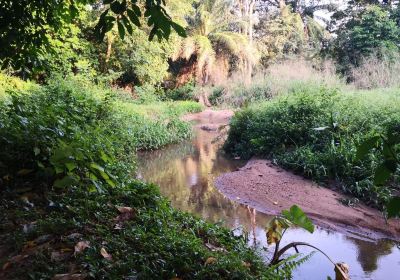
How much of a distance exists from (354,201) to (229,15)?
24.8 m

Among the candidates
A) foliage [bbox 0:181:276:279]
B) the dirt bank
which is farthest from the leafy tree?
foliage [bbox 0:181:276:279]

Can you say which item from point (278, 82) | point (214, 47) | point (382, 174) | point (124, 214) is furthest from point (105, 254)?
point (214, 47)

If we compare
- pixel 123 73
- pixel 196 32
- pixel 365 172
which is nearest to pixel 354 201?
pixel 365 172

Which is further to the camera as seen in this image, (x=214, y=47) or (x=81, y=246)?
(x=214, y=47)

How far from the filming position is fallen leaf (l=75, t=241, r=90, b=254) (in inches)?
121

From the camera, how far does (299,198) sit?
8828mm

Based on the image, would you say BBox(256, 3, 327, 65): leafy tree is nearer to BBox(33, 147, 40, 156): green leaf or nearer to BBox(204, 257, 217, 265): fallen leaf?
BBox(33, 147, 40, 156): green leaf

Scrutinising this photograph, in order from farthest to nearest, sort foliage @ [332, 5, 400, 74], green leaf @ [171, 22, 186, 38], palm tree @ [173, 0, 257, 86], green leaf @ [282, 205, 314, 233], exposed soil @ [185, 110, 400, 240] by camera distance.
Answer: palm tree @ [173, 0, 257, 86]
foliage @ [332, 5, 400, 74]
exposed soil @ [185, 110, 400, 240]
green leaf @ [282, 205, 314, 233]
green leaf @ [171, 22, 186, 38]

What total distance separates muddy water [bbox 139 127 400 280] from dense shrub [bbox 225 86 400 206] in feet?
4.30

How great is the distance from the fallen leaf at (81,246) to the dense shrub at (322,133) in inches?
270

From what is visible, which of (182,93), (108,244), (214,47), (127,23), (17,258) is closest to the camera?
(127,23)

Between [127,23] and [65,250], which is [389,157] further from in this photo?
[65,250]

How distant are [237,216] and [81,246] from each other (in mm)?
5127

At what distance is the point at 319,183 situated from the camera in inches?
382
